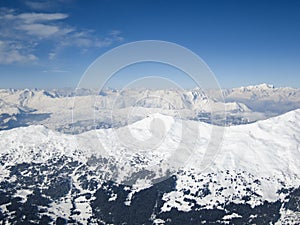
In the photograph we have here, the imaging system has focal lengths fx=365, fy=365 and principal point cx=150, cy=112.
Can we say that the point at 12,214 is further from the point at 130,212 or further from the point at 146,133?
the point at 146,133

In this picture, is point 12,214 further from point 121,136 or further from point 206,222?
point 206,222

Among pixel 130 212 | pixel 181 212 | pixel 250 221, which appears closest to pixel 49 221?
pixel 130 212

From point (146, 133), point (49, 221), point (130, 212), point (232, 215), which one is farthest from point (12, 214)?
point (232, 215)

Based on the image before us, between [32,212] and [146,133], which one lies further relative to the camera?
[32,212]

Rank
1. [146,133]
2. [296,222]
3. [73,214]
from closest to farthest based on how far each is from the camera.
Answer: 1. [146,133]
2. [296,222]
3. [73,214]

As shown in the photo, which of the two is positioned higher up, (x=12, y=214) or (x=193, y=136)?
(x=193, y=136)

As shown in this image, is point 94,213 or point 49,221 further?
point 94,213

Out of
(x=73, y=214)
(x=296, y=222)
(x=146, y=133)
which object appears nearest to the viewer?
(x=146, y=133)

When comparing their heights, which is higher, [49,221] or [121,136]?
[121,136]
